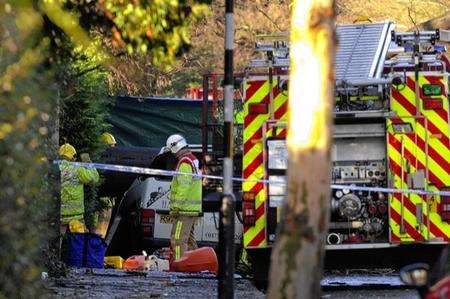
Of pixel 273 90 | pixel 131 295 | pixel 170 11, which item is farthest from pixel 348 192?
pixel 170 11

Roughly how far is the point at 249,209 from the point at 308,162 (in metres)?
5.99

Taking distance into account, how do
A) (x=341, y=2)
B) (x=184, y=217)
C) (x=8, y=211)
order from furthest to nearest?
1. (x=341, y=2)
2. (x=184, y=217)
3. (x=8, y=211)

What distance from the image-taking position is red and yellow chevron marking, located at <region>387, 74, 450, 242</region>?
40.5 feet

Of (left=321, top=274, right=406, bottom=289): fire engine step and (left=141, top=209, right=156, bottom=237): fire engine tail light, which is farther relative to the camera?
(left=141, top=209, right=156, bottom=237): fire engine tail light

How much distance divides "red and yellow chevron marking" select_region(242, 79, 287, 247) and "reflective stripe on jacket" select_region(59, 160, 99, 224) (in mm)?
3329

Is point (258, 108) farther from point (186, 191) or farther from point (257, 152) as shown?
point (186, 191)

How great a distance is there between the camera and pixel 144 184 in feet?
58.2

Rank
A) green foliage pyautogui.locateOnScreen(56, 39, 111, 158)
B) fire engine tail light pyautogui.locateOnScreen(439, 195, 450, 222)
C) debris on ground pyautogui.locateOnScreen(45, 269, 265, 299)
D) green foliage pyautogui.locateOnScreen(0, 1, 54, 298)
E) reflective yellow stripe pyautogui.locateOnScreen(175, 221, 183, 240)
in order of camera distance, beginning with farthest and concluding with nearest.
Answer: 1. green foliage pyautogui.locateOnScreen(56, 39, 111, 158)
2. reflective yellow stripe pyautogui.locateOnScreen(175, 221, 183, 240)
3. fire engine tail light pyautogui.locateOnScreen(439, 195, 450, 222)
4. debris on ground pyautogui.locateOnScreen(45, 269, 265, 299)
5. green foliage pyautogui.locateOnScreen(0, 1, 54, 298)

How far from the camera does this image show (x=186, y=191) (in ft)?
50.2

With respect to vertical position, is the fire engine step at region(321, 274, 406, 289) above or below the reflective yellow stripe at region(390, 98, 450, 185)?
below

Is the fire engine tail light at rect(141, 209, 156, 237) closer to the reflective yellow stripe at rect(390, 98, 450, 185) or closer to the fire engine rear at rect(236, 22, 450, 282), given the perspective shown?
the fire engine rear at rect(236, 22, 450, 282)

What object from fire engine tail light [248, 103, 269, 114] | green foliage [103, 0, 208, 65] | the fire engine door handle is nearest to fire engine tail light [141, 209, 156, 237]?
fire engine tail light [248, 103, 269, 114]

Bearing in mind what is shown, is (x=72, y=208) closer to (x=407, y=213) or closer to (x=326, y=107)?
(x=407, y=213)

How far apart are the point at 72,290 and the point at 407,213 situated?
11.4ft
